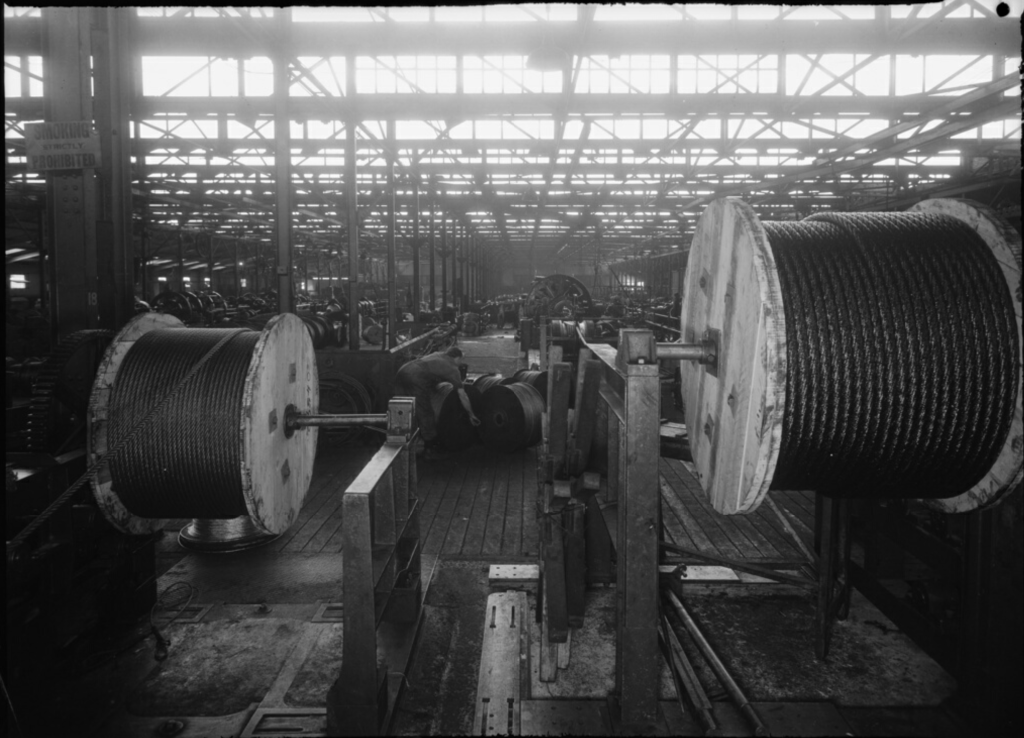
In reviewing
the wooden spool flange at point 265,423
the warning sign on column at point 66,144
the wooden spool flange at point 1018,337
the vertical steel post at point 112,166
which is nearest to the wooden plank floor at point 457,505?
the wooden spool flange at point 265,423

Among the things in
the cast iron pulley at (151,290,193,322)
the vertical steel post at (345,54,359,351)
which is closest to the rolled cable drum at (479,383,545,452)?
the vertical steel post at (345,54,359,351)

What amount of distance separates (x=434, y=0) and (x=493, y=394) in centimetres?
644

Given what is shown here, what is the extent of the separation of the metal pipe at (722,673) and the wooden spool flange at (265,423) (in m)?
2.31

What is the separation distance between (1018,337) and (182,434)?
3.96 m

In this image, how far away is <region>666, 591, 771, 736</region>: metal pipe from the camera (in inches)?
124

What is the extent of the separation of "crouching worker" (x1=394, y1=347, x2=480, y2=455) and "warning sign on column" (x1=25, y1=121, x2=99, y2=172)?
190 inches

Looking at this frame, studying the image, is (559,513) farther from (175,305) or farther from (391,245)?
(175,305)

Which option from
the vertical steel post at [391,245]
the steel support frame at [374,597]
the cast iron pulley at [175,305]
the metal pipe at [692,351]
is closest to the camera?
the metal pipe at [692,351]

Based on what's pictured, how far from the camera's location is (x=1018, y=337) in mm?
2668

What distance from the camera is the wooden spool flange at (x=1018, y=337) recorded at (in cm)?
267

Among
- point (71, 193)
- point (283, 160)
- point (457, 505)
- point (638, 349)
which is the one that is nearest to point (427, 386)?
point (457, 505)

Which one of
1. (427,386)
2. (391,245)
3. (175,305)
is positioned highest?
(391,245)

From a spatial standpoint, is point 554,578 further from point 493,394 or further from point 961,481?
point 493,394

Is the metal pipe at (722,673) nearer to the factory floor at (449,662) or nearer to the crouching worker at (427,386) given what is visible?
the factory floor at (449,662)
